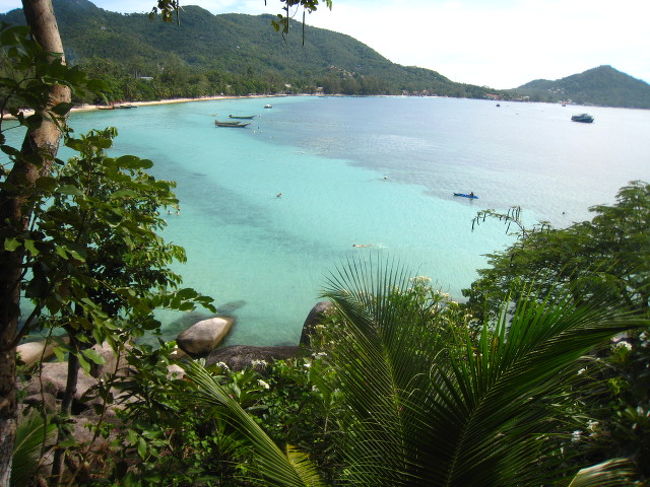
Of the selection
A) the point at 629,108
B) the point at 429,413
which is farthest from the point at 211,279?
the point at 629,108

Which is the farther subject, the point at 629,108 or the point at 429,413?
the point at 629,108

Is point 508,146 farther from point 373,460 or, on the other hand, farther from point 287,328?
point 373,460

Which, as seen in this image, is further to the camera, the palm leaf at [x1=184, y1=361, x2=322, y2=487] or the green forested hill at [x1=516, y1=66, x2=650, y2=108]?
the green forested hill at [x1=516, y1=66, x2=650, y2=108]

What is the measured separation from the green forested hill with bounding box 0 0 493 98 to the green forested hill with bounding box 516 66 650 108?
112 ft

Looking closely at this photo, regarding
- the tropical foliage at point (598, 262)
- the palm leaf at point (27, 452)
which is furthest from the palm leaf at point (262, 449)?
the tropical foliage at point (598, 262)

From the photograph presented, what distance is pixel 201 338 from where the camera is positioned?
788cm

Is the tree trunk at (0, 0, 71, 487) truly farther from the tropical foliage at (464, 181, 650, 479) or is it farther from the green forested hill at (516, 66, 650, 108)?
the green forested hill at (516, 66, 650, 108)

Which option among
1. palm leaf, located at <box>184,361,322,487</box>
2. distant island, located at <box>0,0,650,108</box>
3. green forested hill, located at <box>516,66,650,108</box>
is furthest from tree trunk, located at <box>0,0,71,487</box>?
green forested hill, located at <box>516,66,650,108</box>

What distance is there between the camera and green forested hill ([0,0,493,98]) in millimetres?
76188

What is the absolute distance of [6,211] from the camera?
1208 millimetres

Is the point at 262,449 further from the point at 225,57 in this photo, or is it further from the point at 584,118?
the point at 225,57

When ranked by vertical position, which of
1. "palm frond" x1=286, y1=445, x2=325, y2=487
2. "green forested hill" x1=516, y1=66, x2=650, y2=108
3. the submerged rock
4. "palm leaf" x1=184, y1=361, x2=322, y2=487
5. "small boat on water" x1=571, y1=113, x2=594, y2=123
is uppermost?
"green forested hill" x1=516, y1=66, x2=650, y2=108

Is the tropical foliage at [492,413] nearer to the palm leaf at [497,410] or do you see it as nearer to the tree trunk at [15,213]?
the palm leaf at [497,410]

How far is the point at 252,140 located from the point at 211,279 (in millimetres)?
25273
